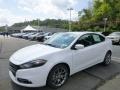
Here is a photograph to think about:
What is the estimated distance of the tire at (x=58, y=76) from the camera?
5363mm

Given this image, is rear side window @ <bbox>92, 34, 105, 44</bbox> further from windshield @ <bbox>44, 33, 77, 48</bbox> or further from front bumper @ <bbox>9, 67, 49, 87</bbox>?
front bumper @ <bbox>9, 67, 49, 87</bbox>

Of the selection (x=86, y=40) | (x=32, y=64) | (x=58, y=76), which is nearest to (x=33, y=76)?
(x=32, y=64)

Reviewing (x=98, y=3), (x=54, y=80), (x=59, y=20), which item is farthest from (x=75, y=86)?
(x=59, y=20)

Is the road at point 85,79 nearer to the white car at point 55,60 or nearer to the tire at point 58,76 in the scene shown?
the tire at point 58,76

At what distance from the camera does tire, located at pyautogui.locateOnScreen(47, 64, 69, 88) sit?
5.36 metres

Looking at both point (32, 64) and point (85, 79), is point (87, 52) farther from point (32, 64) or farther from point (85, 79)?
point (32, 64)

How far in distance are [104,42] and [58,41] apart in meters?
2.03

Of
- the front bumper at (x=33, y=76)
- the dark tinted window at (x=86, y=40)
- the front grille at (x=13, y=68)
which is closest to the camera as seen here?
the front bumper at (x=33, y=76)

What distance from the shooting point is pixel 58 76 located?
18.4 ft

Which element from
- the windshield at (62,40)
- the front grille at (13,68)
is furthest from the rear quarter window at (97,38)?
the front grille at (13,68)

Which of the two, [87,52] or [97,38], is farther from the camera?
[97,38]

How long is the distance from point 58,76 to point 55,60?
0.51 meters

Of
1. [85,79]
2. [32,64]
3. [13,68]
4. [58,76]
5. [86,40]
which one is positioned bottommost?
[85,79]

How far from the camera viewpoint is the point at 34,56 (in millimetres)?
5316
